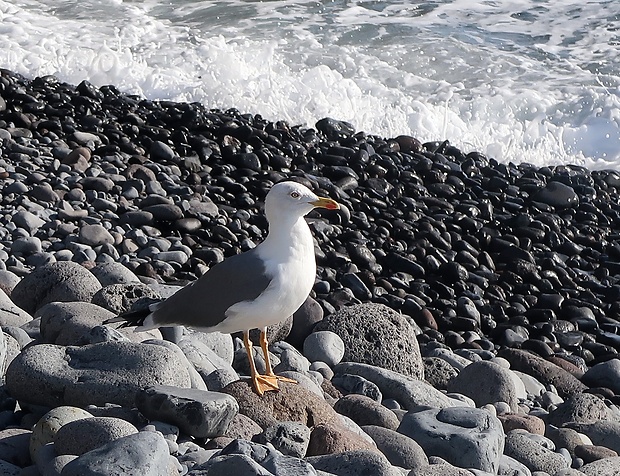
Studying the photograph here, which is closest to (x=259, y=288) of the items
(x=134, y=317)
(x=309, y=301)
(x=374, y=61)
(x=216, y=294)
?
(x=216, y=294)

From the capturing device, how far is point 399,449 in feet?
13.8

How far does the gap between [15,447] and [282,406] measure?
3.75 ft

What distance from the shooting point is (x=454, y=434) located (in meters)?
4.37

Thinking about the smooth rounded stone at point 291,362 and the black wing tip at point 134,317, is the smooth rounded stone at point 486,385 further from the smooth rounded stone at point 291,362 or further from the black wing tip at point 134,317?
the black wing tip at point 134,317

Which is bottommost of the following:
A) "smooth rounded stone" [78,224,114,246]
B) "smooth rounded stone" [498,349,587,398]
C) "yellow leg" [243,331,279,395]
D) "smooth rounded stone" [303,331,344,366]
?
"smooth rounded stone" [498,349,587,398]

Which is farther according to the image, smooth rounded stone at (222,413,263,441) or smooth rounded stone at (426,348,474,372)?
smooth rounded stone at (426,348,474,372)

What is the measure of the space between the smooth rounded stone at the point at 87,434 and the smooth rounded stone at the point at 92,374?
0.46m

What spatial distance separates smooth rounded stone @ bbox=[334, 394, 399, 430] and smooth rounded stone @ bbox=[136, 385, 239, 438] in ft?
3.54

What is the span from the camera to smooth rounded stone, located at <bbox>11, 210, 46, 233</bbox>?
23.8ft

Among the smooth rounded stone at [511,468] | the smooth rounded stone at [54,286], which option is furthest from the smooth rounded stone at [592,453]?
the smooth rounded stone at [54,286]

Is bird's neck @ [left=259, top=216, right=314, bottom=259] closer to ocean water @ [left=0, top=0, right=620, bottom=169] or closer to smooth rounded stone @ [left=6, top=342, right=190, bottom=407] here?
smooth rounded stone @ [left=6, top=342, right=190, bottom=407]

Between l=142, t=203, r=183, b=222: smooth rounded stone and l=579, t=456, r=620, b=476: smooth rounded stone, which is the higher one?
l=142, t=203, r=183, b=222: smooth rounded stone

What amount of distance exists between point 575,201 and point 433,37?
19.7 feet

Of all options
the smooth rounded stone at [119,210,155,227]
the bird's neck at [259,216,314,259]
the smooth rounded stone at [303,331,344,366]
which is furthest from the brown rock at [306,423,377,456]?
the smooth rounded stone at [119,210,155,227]
